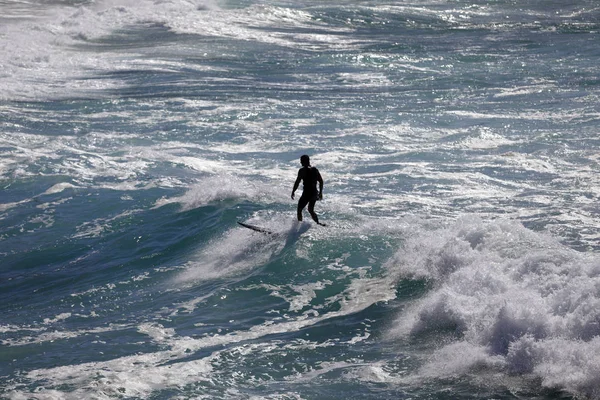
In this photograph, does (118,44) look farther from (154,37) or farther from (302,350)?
(302,350)

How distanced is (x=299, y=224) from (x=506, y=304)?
5408mm

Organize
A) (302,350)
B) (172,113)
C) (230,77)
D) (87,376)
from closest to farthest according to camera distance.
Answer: (87,376) < (302,350) < (172,113) < (230,77)

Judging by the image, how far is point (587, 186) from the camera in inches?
650

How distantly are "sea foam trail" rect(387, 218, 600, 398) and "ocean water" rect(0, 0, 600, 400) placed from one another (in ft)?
0.10

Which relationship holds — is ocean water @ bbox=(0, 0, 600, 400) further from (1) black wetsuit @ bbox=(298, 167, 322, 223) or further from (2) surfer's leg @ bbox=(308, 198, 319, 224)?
(1) black wetsuit @ bbox=(298, 167, 322, 223)

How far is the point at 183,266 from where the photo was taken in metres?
13.9

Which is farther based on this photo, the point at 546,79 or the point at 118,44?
the point at 118,44

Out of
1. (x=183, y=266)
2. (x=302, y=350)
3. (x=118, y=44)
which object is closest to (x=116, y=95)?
(x=118, y=44)

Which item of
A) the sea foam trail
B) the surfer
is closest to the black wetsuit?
the surfer

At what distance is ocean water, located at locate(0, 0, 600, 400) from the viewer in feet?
31.0

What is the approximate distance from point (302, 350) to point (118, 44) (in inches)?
1095

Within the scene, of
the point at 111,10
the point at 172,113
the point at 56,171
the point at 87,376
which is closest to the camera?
the point at 87,376

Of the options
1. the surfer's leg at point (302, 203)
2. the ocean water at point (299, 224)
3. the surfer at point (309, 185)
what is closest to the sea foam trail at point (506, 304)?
the ocean water at point (299, 224)

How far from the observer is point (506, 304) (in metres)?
9.92
